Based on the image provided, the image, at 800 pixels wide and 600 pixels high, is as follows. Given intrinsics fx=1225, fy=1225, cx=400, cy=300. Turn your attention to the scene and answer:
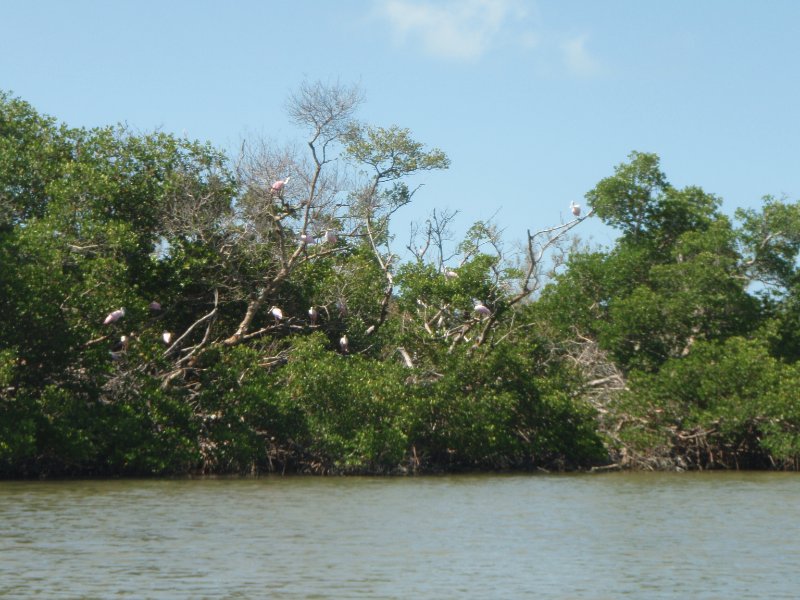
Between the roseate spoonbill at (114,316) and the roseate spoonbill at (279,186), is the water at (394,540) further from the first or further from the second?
the roseate spoonbill at (279,186)

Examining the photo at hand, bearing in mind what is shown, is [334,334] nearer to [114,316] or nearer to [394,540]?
[114,316]

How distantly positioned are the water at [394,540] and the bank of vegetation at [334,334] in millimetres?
1631

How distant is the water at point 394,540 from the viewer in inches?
369

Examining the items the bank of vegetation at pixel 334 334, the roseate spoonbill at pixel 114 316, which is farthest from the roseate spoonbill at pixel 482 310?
the roseate spoonbill at pixel 114 316

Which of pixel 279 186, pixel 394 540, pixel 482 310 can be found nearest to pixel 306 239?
pixel 279 186

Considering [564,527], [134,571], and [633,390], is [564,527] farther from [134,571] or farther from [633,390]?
[633,390]

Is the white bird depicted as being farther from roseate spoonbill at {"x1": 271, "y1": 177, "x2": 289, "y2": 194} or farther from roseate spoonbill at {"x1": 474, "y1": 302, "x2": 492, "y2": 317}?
roseate spoonbill at {"x1": 474, "y1": 302, "x2": 492, "y2": 317}

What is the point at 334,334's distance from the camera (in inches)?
987

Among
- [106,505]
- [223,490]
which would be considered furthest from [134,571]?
[223,490]

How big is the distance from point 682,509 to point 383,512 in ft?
12.8

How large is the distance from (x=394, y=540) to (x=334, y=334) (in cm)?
1288

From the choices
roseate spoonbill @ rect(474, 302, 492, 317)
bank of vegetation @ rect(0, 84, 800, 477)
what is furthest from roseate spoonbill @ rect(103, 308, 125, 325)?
roseate spoonbill @ rect(474, 302, 492, 317)

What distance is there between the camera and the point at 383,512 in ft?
50.0

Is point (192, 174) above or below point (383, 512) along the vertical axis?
above
